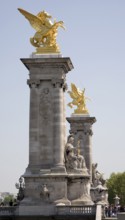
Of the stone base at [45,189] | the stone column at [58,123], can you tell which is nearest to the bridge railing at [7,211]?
the stone base at [45,189]

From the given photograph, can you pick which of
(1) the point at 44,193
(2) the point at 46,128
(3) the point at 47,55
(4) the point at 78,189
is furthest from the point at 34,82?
(4) the point at 78,189

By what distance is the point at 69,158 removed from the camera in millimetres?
43625

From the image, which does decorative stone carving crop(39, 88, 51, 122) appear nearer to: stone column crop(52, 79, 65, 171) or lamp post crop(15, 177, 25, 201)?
stone column crop(52, 79, 65, 171)

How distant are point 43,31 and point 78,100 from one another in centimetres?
2135

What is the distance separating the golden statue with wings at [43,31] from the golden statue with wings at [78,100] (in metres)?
20.4

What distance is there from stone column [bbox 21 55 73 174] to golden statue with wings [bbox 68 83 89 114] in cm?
2130

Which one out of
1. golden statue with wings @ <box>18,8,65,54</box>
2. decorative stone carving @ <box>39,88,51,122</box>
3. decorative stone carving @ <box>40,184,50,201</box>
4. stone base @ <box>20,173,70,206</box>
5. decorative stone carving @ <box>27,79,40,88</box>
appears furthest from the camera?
golden statue with wings @ <box>18,8,65,54</box>

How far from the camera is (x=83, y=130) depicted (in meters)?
65.1

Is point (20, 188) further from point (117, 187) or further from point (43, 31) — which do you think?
point (117, 187)

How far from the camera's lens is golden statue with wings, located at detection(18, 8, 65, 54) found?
44375 millimetres

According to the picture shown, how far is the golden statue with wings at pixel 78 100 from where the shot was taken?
65.4 m

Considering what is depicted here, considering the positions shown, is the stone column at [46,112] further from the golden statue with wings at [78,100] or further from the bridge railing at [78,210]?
the golden statue with wings at [78,100]

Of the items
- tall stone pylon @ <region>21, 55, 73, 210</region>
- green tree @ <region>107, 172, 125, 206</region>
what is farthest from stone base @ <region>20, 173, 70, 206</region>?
green tree @ <region>107, 172, 125, 206</region>

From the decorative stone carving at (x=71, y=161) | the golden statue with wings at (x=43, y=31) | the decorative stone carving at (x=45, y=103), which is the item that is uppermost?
the golden statue with wings at (x=43, y=31)
